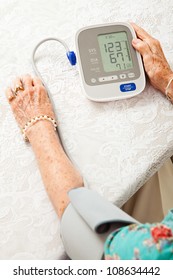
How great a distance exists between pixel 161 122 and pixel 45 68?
32 cm

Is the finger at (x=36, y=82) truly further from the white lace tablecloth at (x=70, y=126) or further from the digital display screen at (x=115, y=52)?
the digital display screen at (x=115, y=52)

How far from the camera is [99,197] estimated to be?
0.85 metres

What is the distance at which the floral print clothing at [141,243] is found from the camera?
68cm

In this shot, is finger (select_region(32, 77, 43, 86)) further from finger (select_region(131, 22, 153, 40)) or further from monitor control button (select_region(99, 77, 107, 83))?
finger (select_region(131, 22, 153, 40))

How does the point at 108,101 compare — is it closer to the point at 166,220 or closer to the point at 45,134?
the point at 45,134

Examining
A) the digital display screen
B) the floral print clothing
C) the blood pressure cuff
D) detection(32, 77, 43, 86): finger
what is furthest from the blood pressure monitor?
the floral print clothing

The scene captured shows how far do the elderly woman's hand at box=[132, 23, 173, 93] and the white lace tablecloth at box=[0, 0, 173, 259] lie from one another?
0.03m

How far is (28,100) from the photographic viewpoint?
1.00 meters

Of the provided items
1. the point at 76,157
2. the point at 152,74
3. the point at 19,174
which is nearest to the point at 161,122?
the point at 152,74

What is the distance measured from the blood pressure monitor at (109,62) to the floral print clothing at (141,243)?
387 millimetres

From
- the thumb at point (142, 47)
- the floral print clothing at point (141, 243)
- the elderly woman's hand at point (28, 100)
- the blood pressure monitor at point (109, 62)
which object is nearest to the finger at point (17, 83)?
the elderly woman's hand at point (28, 100)

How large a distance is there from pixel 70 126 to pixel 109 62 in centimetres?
20
